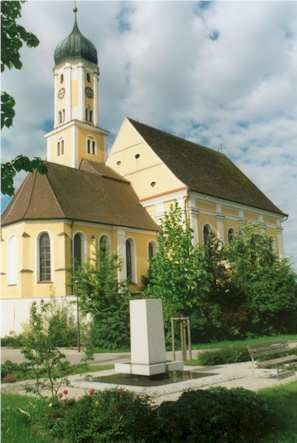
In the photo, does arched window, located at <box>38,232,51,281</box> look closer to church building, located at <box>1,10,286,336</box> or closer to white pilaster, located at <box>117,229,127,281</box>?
church building, located at <box>1,10,286,336</box>

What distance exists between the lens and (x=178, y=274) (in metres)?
21.8

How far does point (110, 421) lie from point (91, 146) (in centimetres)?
4121

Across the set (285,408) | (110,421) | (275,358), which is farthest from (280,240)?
(110,421)

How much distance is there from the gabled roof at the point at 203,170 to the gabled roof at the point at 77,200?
4096 mm

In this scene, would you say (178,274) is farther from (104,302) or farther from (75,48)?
(75,48)

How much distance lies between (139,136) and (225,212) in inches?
358

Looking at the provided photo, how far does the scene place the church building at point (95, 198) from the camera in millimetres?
32281

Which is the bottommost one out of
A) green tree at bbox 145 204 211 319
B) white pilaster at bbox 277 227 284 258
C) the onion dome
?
green tree at bbox 145 204 211 319

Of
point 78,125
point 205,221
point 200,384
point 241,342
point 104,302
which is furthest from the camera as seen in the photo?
point 78,125

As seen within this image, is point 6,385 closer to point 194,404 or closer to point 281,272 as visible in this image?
point 194,404

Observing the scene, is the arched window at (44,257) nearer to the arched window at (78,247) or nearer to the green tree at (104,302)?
the arched window at (78,247)

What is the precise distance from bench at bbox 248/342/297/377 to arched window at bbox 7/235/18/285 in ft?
69.2

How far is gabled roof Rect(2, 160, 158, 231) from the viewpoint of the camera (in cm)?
3291

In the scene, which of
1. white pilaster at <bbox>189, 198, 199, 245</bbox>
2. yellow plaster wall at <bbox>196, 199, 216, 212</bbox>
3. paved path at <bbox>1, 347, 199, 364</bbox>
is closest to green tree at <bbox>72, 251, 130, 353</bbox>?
paved path at <bbox>1, 347, 199, 364</bbox>
